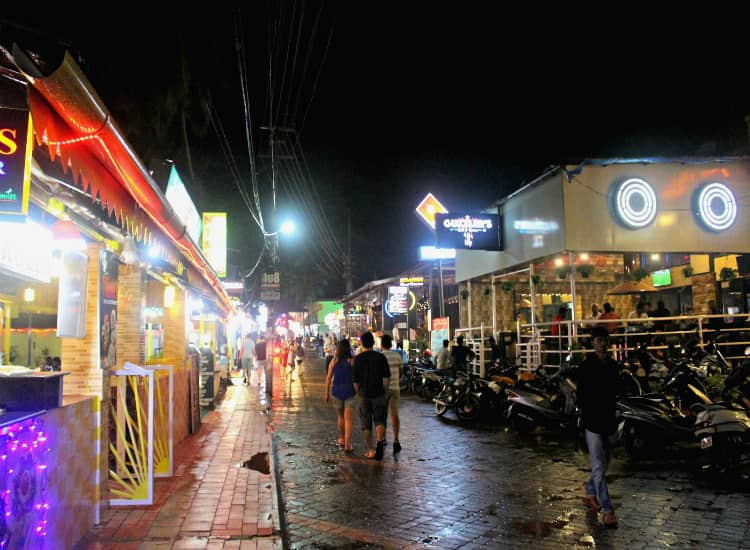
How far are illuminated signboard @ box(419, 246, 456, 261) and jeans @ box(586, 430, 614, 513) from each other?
14945 mm

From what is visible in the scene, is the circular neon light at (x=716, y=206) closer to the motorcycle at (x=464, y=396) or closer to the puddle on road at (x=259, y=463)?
the motorcycle at (x=464, y=396)

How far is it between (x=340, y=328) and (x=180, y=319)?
40.0m

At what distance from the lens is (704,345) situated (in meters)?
12.5

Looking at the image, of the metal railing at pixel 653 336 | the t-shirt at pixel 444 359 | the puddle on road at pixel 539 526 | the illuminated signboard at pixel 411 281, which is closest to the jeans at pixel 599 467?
the puddle on road at pixel 539 526

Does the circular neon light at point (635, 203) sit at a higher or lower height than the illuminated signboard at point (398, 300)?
higher

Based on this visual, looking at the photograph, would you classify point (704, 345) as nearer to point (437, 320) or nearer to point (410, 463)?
point (410, 463)

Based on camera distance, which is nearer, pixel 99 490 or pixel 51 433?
pixel 51 433

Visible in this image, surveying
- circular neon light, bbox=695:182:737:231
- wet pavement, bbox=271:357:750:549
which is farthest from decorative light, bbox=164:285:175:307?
circular neon light, bbox=695:182:737:231

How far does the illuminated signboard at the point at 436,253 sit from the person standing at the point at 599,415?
48.4 feet

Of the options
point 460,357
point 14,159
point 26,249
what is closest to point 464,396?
point 460,357

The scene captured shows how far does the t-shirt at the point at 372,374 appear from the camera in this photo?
9.33 m

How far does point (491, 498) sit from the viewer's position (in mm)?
6891

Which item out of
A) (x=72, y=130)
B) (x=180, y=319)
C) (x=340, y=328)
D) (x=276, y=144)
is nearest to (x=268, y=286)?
(x=276, y=144)

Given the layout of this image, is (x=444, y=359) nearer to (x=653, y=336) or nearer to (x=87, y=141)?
(x=653, y=336)
